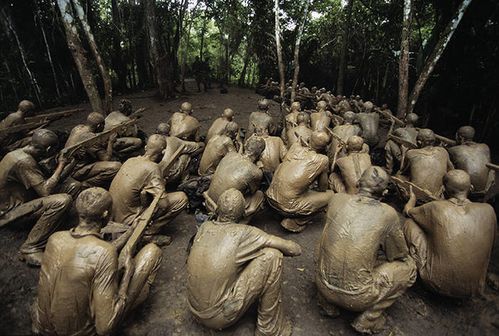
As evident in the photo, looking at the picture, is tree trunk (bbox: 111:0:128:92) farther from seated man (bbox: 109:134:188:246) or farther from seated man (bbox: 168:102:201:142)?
seated man (bbox: 109:134:188:246)

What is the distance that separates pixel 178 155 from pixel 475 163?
4.85m

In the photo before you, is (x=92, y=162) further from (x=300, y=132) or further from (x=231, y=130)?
(x=300, y=132)

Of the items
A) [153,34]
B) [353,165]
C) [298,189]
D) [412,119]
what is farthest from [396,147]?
[153,34]

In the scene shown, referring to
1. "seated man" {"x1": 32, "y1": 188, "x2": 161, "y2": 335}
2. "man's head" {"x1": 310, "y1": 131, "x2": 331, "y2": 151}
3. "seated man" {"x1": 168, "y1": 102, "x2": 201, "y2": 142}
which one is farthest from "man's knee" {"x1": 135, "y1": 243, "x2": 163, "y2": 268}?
"seated man" {"x1": 168, "y1": 102, "x2": 201, "y2": 142}

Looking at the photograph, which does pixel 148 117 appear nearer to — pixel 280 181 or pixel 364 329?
pixel 280 181

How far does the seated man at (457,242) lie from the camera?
285 cm

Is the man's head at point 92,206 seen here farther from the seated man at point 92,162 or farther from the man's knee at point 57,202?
the seated man at point 92,162

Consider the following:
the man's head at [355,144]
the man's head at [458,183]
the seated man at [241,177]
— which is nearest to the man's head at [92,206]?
the seated man at [241,177]

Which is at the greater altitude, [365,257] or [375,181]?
[375,181]

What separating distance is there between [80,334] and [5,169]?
2.53 m

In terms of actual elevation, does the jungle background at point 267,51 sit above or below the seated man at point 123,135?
above

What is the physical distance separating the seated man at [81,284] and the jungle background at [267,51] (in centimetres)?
556

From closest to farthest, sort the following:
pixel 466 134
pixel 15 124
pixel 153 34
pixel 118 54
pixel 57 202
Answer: pixel 57 202 → pixel 466 134 → pixel 15 124 → pixel 153 34 → pixel 118 54

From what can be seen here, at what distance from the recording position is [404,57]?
25.5 feet
